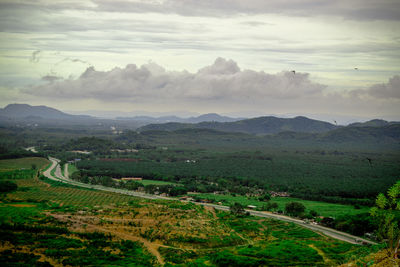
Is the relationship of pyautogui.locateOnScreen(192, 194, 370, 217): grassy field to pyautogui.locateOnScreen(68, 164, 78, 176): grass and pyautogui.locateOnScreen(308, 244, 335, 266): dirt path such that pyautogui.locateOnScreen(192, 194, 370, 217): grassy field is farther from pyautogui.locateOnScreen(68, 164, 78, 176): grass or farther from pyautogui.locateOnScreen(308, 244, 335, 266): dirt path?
pyautogui.locateOnScreen(68, 164, 78, 176): grass

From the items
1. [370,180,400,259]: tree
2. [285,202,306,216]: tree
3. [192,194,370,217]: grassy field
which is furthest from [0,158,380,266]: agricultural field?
Result: [192,194,370,217]: grassy field

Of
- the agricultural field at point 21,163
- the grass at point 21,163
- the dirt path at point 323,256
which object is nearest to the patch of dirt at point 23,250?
the dirt path at point 323,256

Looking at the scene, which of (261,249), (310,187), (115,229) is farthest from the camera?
(310,187)

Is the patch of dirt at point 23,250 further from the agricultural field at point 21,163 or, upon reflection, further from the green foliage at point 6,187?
the agricultural field at point 21,163

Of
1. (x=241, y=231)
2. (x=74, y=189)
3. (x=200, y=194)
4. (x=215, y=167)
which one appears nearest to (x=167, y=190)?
(x=200, y=194)

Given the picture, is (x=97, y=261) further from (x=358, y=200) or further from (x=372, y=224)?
(x=358, y=200)

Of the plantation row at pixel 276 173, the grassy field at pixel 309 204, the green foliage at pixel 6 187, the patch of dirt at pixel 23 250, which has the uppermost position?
the patch of dirt at pixel 23 250
